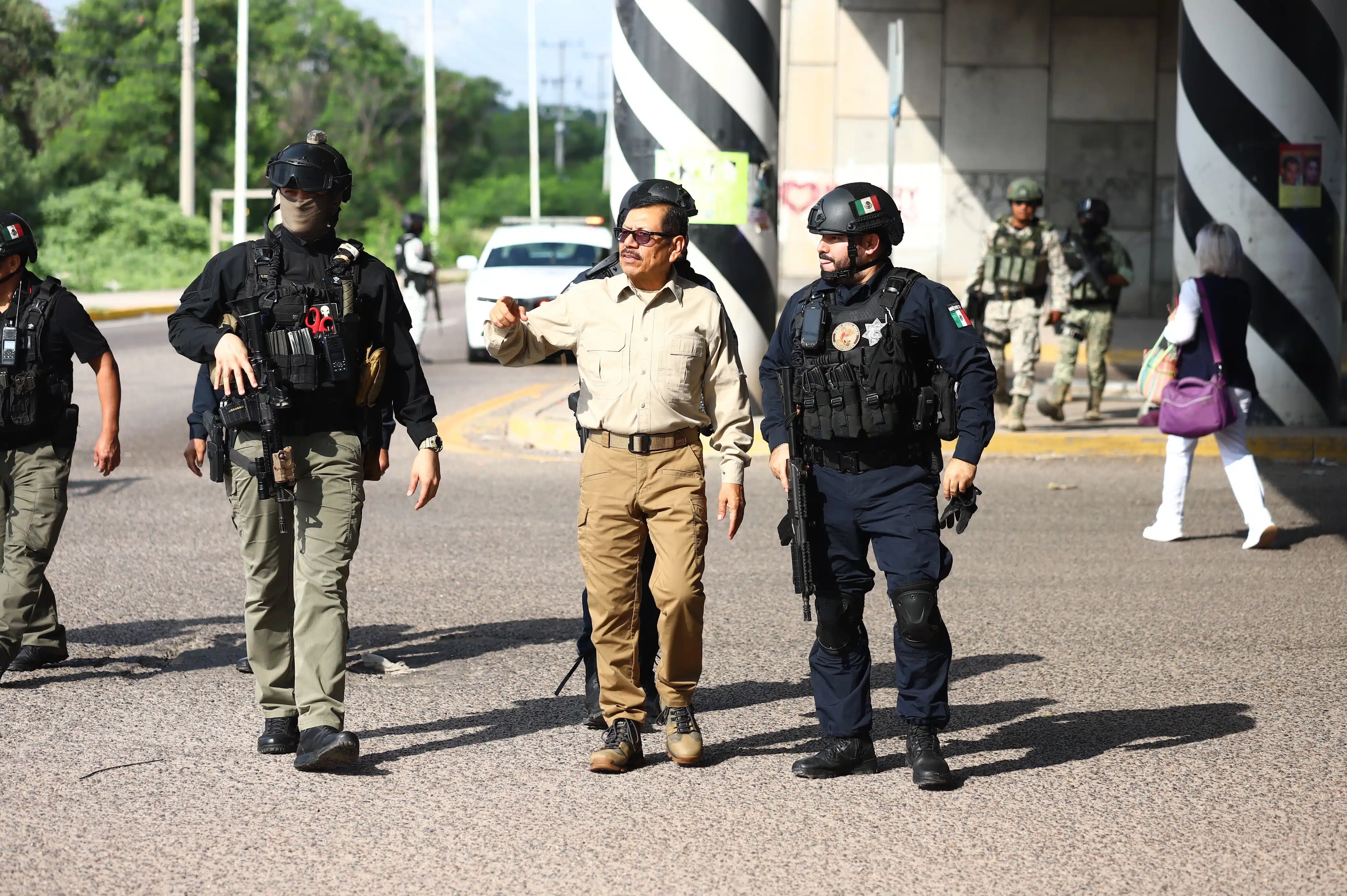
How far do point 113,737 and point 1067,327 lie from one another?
9.73 meters

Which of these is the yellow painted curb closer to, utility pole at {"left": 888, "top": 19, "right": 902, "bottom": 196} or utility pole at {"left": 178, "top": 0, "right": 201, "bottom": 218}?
utility pole at {"left": 178, "top": 0, "right": 201, "bottom": 218}

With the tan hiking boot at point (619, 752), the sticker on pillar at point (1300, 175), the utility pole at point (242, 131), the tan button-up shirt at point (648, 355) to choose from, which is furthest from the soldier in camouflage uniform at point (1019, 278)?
the utility pole at point (242, 131)

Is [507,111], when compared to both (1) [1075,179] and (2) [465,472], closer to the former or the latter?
(1) [1075,179]

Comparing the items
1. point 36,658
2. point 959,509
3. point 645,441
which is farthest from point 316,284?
point 36,658

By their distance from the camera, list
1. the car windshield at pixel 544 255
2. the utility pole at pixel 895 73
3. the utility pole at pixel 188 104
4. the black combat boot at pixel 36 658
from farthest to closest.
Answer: the utility pole at pixel 188 104 < the car windshield at pixel 544 255 < the utility pole at pixel 895 73 < the black combat boot at pixel 36 658

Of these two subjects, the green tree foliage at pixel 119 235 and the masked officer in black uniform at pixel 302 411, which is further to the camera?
the green tree foliage at pixel 119 235

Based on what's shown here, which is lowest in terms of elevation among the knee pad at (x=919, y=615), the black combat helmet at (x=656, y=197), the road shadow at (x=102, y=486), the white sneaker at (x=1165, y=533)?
the white sneaker at (x=1165, y=533)

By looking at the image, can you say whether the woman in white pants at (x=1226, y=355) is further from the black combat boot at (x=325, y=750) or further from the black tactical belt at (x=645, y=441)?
the black combat boot at (x=325, y=750)

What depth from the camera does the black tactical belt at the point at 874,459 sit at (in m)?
5.10

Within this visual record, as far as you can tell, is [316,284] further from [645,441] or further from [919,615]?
[919,615]

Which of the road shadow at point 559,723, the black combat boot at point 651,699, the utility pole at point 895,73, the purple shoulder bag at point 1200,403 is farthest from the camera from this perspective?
the utility pole at point 895,73

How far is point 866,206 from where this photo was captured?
510 centimetres

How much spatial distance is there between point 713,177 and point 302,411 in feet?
27.1

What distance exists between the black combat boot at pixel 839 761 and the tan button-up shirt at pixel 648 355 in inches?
34.1
